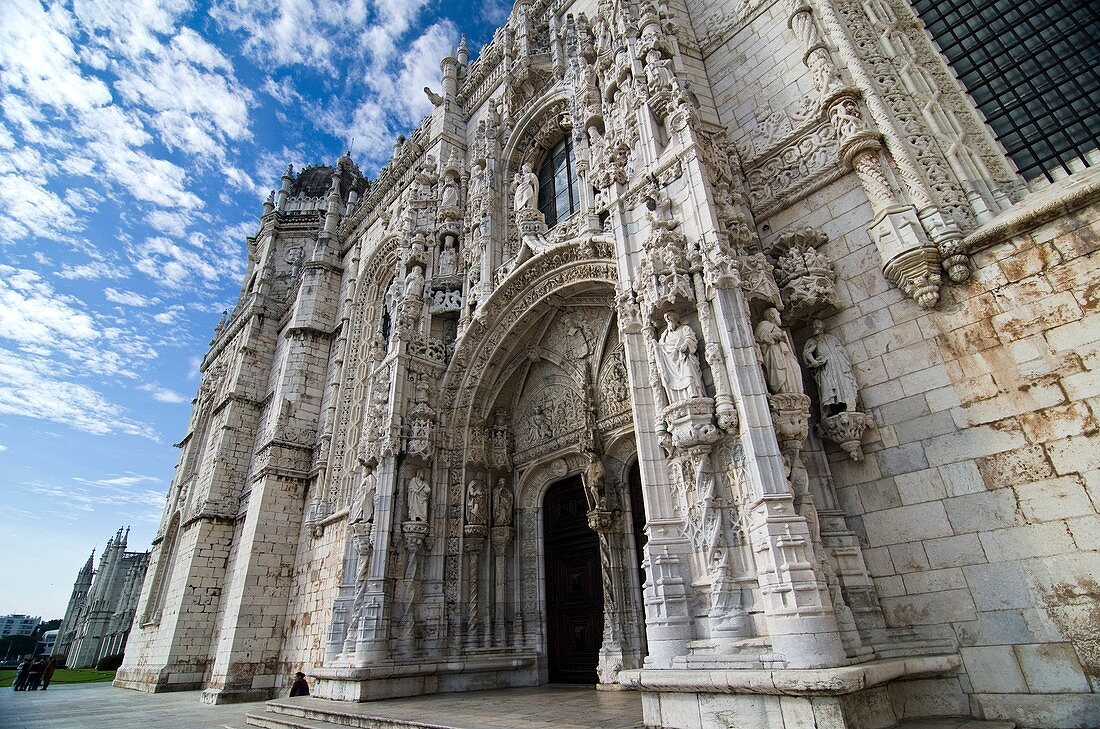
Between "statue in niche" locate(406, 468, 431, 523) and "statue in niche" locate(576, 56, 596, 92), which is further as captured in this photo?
"statue in niche" locate(576, 56, 596, 92)

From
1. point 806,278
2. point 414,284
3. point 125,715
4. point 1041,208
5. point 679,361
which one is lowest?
point 125,715

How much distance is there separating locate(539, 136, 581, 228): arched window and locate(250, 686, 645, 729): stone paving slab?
877 cm

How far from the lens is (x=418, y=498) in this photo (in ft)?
33.1

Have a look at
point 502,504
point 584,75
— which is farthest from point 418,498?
point 584,75

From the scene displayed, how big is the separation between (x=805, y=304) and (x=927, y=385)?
4.91 feet

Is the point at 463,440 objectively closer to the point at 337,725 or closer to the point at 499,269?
the point at 499,269

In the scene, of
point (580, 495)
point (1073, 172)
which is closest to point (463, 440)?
point (580, 495)

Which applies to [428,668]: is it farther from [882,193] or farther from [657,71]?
[657,71]

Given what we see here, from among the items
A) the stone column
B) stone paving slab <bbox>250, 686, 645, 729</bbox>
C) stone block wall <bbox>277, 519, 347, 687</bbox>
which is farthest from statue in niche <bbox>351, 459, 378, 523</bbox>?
the stone column

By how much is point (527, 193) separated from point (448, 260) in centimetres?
261

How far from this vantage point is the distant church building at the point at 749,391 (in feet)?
15.3

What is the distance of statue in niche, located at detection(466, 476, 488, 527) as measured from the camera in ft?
34.1

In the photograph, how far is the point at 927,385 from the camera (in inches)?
217

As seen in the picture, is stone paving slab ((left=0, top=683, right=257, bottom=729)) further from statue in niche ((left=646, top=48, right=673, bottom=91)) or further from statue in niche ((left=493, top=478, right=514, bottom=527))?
statue in niche ((left=646, top=48, right=673, bottom=91))
